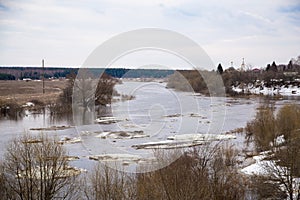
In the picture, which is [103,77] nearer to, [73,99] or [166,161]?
[73,99]

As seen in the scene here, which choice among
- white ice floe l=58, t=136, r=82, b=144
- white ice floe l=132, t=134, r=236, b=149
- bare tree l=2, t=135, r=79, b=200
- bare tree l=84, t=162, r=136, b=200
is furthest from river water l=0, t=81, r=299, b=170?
bare tree l=84, t=162, r=136, b=200

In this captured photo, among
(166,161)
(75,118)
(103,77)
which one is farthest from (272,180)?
(103,77)

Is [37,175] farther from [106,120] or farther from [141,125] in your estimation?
[106,120]

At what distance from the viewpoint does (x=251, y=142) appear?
17.2m

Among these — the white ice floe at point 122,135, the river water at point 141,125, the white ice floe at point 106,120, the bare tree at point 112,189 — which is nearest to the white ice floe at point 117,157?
the river water at point 141,125

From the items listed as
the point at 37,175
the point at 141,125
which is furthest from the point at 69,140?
the point at 37,175

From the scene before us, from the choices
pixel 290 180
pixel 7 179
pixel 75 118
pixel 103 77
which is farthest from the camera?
pixel 103 77

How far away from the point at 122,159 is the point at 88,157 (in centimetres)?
140

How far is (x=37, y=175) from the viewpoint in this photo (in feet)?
30.6

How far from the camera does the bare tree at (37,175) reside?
8719mm

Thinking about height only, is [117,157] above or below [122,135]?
below

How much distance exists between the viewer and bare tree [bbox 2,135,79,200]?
8.72m

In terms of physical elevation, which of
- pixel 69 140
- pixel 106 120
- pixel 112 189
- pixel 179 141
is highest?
pixel 106 120

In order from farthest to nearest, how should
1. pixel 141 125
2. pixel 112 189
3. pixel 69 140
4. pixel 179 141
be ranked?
pixel 141 125 < pixel 69 140 < pixel 179 141 < pixel 112 189
